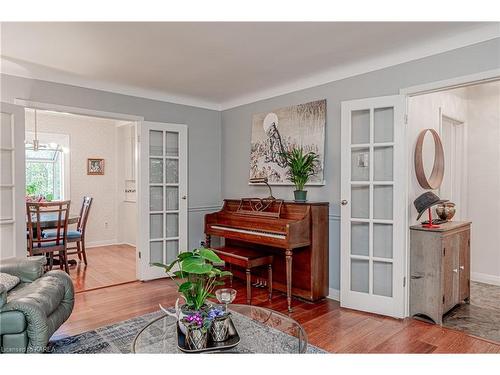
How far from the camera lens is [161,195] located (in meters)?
4.39

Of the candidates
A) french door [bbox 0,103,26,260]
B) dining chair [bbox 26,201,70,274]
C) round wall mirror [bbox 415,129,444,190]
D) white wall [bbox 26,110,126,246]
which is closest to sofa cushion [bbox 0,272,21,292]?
french door [bbox 0,103,26,260]

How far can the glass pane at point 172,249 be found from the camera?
448 centimetres

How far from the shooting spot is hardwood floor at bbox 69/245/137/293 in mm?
4152

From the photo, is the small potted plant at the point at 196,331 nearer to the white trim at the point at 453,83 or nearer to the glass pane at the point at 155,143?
the white trim at the point at 453,83

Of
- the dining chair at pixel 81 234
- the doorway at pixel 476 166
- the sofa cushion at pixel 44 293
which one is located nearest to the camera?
the sofa cushion at pixel 44 293

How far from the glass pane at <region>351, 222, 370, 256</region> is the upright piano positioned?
322 mm

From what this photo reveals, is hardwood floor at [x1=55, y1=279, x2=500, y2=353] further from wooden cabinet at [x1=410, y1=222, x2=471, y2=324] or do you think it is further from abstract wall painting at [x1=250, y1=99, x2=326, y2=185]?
abstract wall painting at [x1=250, y1=99, x2=326, y2=185]

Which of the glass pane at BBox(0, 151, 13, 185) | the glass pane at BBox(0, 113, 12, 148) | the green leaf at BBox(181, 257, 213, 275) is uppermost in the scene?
the glass pane at BBox(0, 113, 12, 148)

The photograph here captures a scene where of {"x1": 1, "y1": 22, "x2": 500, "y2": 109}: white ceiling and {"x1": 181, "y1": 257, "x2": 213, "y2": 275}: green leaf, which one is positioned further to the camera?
{"x1": 1, "y1": 22, "x2": 500, "y2": 109}: white ceiling

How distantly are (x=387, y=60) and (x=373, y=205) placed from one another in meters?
1.33

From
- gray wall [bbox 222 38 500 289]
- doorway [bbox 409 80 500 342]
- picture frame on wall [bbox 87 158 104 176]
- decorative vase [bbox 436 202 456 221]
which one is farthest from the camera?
picture frame on wall [bbox 87 158 104 176]

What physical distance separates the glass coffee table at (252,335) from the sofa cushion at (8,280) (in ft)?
3.75

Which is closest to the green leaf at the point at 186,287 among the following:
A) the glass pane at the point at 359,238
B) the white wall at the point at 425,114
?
the glass pane at the point at 359,238
